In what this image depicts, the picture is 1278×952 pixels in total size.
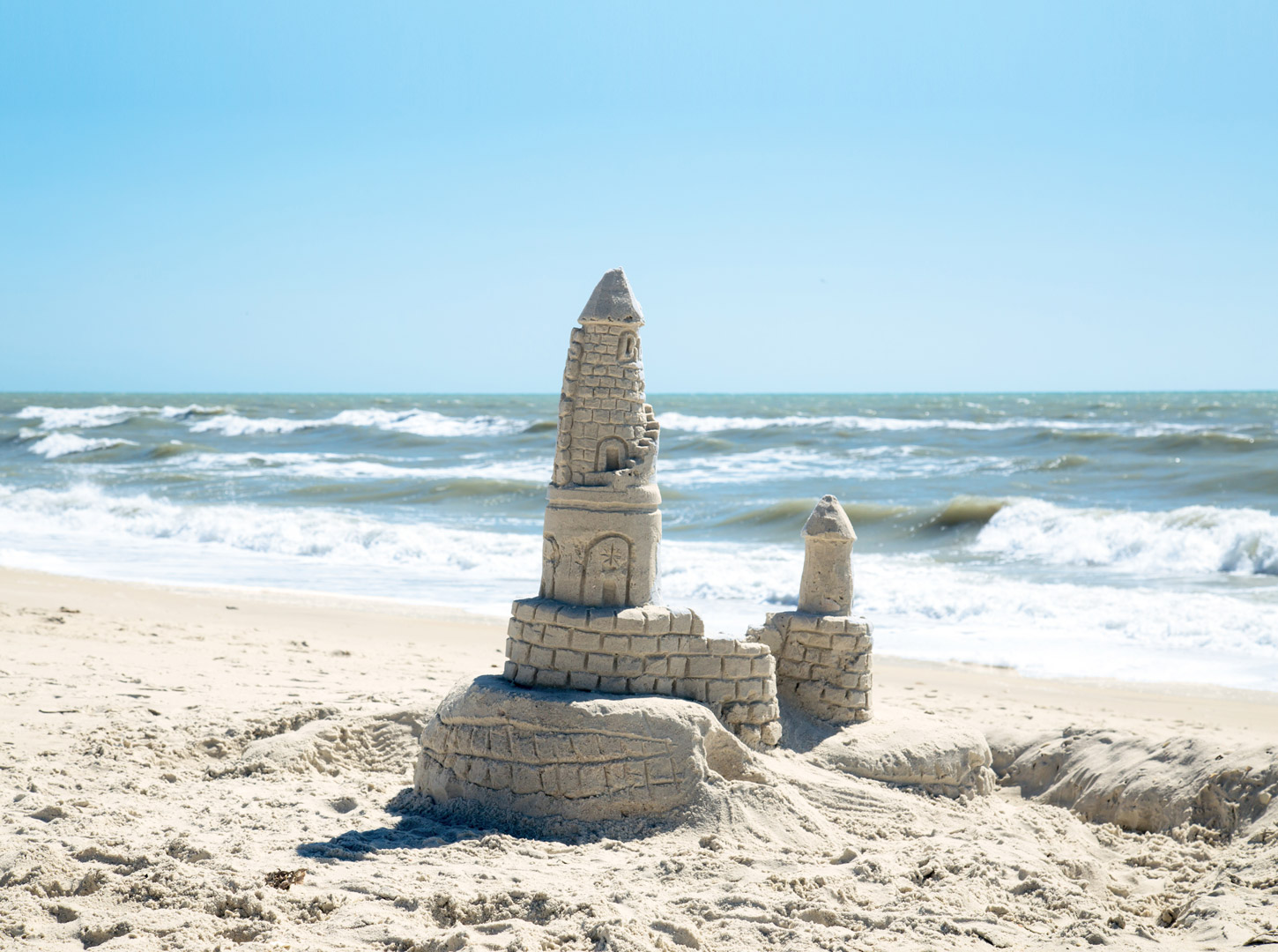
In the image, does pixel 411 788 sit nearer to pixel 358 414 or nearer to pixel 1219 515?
pixel 1219 515

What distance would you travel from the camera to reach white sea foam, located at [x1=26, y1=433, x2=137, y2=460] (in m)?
37.8

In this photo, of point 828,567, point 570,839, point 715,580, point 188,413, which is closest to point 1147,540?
point 715,580

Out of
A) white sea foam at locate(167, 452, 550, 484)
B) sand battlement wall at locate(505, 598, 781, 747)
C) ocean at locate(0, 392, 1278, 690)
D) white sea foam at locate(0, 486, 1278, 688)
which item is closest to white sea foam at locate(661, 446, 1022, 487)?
ocean at locate(0, 392, 1278, 690)

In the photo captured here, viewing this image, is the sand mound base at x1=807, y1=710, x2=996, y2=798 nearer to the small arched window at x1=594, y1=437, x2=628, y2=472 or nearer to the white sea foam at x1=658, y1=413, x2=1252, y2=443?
the small arched window at x1=594, y1=437, x2=628, y2=472

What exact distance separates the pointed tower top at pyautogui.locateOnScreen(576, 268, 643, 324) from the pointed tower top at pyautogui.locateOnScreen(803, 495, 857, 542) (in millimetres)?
1722

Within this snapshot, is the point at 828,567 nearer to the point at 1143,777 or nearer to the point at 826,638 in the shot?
the point at 826,638

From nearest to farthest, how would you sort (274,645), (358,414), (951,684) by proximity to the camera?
(951,684) → (274,645) → (358,414)

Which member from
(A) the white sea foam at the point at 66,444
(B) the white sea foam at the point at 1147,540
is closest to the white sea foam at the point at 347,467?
(A) the white sea foam at the point at 66,444

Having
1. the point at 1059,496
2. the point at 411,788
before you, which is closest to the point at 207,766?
the point at 411,788

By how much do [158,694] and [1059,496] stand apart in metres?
19.5

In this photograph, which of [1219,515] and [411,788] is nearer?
[411,788]

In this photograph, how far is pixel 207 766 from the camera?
6699 millimetres

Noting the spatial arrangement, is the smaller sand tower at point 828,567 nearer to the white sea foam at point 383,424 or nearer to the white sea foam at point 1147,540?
the white sea foam at point 1147,540

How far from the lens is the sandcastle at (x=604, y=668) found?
5508 millimetres
